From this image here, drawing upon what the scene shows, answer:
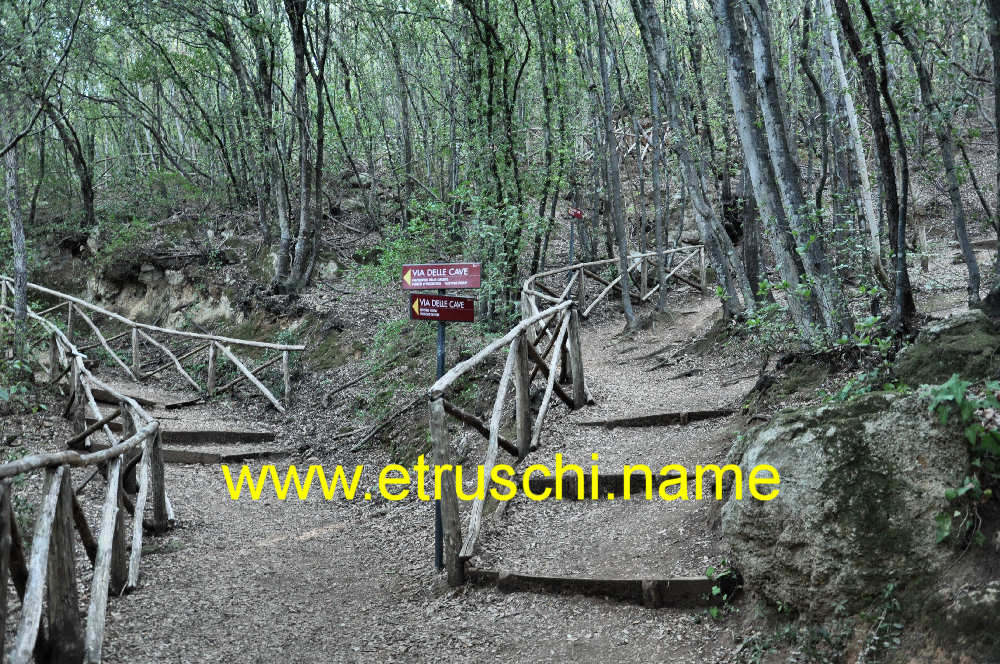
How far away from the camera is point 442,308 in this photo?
16.9 ft

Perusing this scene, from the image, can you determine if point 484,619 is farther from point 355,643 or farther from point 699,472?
point 699,472

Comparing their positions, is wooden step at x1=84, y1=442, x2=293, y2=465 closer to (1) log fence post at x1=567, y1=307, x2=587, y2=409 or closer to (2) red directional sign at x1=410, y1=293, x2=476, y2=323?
(1) log fence post at x1=567, y1=307, x2=587, y2=409

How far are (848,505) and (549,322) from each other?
286 inches

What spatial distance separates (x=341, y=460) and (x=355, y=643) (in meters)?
4.65

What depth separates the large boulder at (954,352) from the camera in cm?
384

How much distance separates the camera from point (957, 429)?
3.04 m

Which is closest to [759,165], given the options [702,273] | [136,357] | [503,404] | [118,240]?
[503,404]

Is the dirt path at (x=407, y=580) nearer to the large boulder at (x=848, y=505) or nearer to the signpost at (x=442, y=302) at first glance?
the large boulder at (x=848, y=505)

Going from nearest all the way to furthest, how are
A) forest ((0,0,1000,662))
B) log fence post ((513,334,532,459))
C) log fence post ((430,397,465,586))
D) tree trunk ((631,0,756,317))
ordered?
forest ((0,0,1000,662))
log fence post ((430,397,465,586))
log fence post ((513,334,532,459))
tree trunk ((631,0,756,317))

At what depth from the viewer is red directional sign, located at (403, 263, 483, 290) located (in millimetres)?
5137

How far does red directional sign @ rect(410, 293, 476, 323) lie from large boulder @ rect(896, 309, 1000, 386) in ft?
9.21

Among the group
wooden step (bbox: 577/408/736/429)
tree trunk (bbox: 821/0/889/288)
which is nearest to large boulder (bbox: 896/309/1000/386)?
wooden step (bbox: 577/408/736/429)

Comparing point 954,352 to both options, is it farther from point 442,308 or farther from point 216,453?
point 216,453

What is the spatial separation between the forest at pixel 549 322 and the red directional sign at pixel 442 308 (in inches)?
15.2
